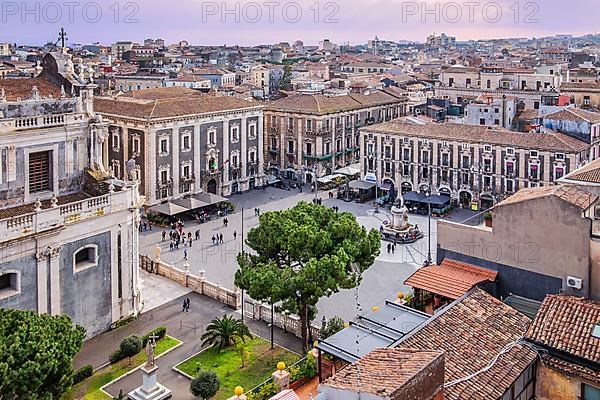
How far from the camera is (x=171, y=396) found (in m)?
27.2

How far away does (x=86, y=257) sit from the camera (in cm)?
3284

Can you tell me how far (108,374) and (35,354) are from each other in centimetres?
963

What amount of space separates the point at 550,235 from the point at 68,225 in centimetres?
2169

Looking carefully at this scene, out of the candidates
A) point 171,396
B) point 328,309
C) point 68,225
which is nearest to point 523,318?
point 171,396

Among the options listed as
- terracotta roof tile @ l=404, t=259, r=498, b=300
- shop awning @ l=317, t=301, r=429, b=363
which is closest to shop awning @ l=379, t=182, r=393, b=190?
terracotta roof tile @ l=404, t=259, r=498, b=300

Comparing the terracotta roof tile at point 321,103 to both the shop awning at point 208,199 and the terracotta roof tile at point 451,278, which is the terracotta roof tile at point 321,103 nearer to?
the shop awning at point 208,199

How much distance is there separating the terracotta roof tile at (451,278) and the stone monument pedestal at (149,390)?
11078 mm

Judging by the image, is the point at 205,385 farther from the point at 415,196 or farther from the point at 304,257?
the point at 415,196

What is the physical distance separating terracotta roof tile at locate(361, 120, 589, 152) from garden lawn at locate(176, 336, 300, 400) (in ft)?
127

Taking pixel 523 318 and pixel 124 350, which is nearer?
pixel 523 318

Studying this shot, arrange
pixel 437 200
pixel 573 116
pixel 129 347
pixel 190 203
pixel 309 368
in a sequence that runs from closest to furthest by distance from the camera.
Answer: pixel 309 368
pixel 129 347
pixel 190 203
pixel 573 116
pixel 437 200

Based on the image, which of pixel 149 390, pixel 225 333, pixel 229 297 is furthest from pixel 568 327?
pixel 229 297

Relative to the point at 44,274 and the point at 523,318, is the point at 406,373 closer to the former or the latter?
the point at 523,318

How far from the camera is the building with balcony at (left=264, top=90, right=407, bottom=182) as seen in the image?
77062 mm
